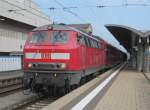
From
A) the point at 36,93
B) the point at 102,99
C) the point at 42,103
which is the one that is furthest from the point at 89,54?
the point at 102,99

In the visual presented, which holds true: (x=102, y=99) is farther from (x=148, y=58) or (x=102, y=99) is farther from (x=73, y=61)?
(x=148, y=58)

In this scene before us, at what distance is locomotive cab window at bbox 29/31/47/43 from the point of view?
16966 mm

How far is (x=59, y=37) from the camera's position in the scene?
1689cm

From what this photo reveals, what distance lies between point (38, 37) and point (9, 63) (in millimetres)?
12698

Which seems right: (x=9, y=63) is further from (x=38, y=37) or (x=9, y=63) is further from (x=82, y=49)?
(x=38, y=37)

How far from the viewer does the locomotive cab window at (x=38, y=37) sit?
17.0 meters

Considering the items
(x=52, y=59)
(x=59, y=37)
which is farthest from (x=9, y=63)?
(x=52, y=59)

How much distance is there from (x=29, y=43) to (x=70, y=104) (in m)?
6.19

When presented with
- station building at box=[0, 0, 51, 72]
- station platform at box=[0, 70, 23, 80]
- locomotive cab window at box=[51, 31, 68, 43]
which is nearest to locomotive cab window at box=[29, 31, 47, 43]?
locomotive cab window at box=[51, 31, 68, 43]

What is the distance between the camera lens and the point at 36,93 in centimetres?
1809

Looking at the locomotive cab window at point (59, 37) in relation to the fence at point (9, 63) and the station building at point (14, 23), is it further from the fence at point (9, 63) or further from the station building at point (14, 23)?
the station building at point (14, 23)

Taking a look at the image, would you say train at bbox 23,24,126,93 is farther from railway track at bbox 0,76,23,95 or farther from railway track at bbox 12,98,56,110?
railway track at bbox 0,76,23,95

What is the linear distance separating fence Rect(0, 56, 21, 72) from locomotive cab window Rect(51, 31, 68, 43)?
11.7 m

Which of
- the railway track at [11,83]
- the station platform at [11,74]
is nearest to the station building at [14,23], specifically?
the station platform at [11,74]
